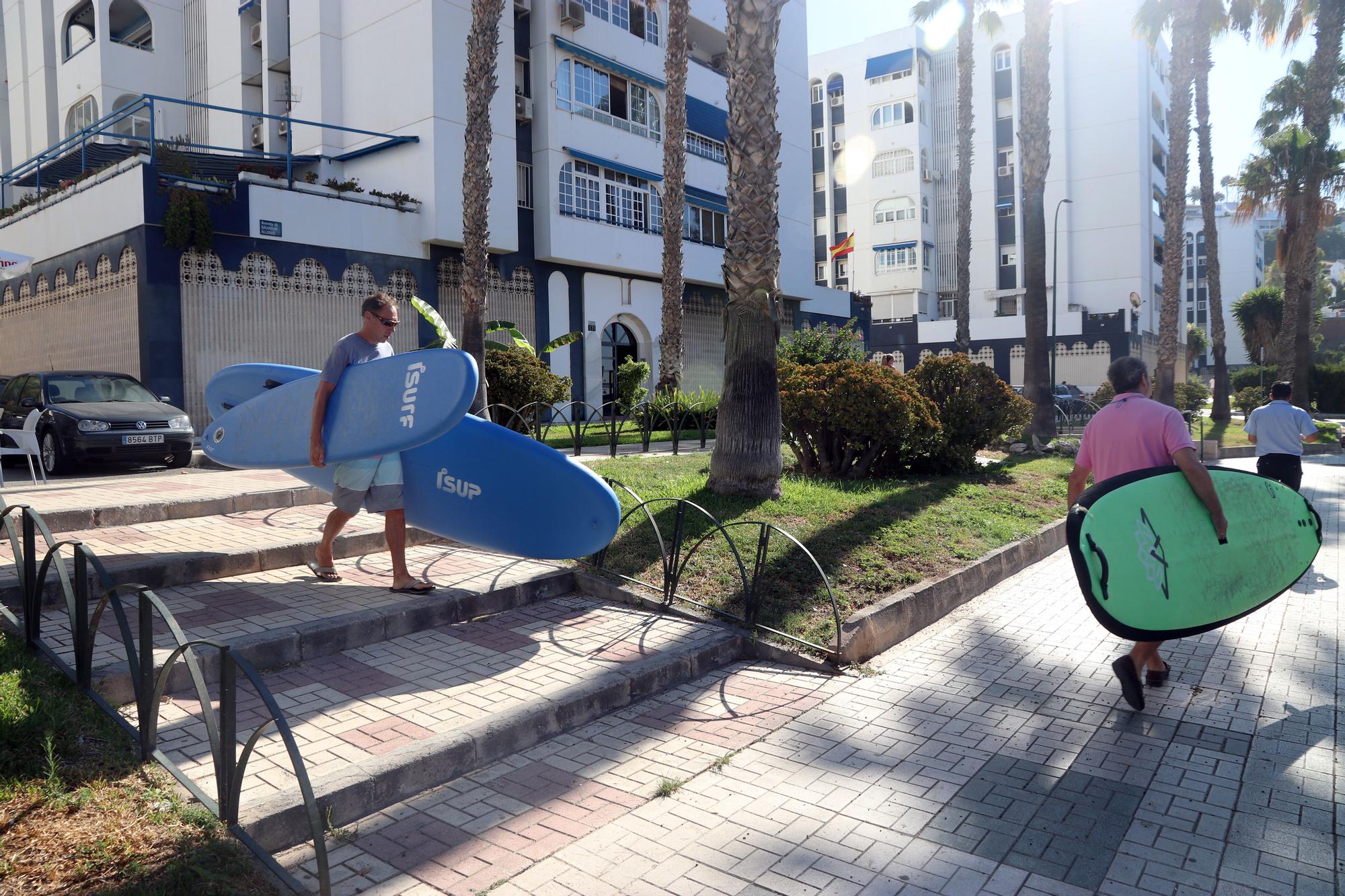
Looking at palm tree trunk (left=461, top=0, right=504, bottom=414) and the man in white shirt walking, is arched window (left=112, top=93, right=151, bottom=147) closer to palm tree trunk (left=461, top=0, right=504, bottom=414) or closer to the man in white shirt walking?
palm tree trunk (left=461, top=0, right=504, bottom=414)

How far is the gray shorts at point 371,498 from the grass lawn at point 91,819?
7.14 ft

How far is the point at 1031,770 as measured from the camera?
13.1 feet

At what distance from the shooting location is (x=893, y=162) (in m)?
53.6

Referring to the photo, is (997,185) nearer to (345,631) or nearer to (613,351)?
(613,351)

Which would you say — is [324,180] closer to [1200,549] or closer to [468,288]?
[468,288]

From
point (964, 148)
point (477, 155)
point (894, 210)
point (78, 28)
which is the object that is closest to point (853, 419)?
point (477, 155)

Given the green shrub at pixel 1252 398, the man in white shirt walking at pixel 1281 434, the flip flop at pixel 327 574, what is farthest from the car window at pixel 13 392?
the green shrub at pixel 1252 398

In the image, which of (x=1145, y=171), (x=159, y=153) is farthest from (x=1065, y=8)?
(x=159, y=153)

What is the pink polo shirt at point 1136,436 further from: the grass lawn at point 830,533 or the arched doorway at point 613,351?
the arched doorway at point 613,351

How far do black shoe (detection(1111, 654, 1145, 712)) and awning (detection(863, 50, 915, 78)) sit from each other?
178ft

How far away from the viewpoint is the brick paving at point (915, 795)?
10.2 feet

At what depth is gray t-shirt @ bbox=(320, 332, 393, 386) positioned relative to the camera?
223 inches

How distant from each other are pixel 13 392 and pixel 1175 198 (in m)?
25.1

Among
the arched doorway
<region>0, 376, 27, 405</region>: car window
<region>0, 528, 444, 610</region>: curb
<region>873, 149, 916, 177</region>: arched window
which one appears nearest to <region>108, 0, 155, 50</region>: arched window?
the arched doorway
